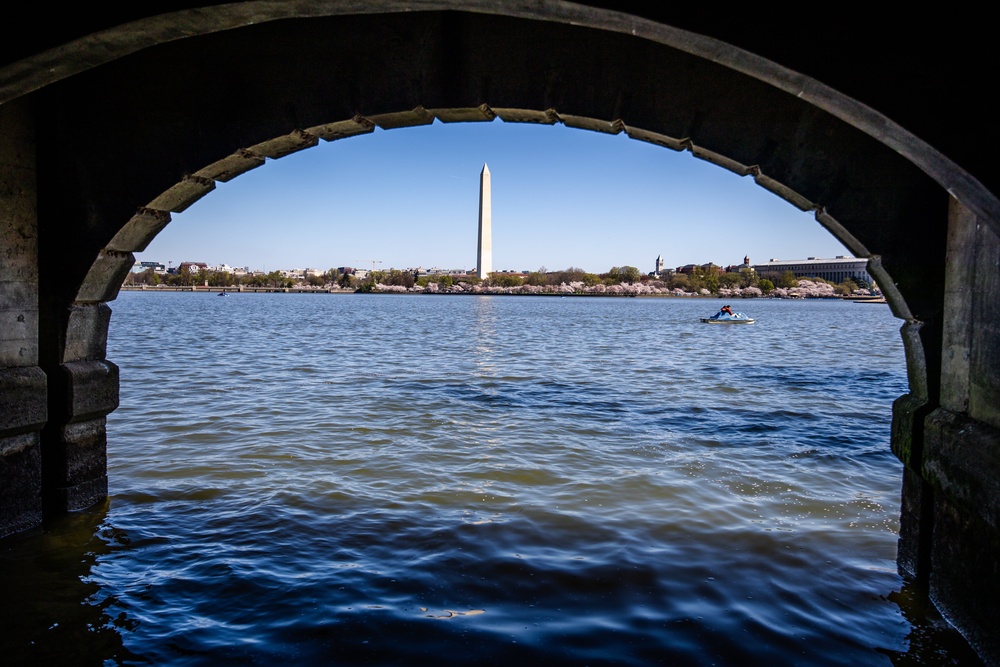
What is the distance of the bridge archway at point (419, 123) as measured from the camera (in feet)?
14.7

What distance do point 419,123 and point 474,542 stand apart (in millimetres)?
3901

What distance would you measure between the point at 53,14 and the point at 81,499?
5056 mm

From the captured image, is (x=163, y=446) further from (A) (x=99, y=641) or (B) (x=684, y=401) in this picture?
(B) (x=684, y=401)

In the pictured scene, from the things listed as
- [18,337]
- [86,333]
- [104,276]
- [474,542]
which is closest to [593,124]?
Result: [474,542]

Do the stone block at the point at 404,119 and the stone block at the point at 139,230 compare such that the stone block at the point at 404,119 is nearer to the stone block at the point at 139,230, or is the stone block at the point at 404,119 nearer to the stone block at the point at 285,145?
the stone block at the point at 285,145

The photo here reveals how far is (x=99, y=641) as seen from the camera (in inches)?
176

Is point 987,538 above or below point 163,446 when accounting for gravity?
above

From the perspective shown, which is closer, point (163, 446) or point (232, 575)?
point (232, 575)

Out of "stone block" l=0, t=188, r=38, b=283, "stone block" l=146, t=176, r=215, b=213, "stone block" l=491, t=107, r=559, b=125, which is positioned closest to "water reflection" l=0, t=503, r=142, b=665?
"stone block" l=0, t=188, r=38, b=283

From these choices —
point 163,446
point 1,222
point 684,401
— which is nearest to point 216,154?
point 1,222

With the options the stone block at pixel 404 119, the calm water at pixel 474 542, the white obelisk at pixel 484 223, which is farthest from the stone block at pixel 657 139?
the white obelisk at pixel 484 223

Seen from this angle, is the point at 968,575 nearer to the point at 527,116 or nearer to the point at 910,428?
the point at 910,428

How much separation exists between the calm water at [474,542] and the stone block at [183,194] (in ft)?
10.2

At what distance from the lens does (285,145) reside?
585 centimetres
